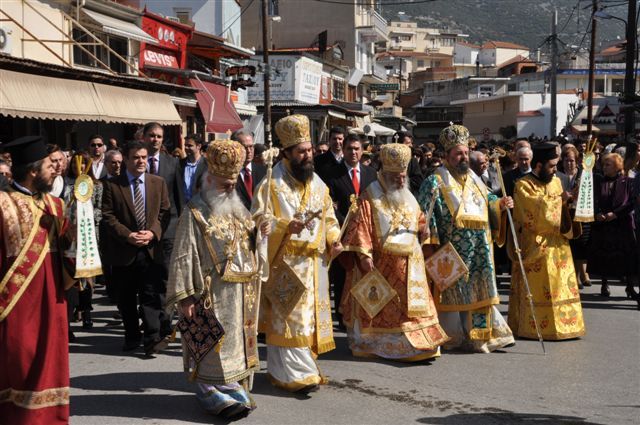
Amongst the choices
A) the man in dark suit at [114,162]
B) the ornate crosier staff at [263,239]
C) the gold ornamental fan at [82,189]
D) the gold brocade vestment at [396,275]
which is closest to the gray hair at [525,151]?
the gold brocade vestment at [396,275]

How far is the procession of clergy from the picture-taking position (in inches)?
249

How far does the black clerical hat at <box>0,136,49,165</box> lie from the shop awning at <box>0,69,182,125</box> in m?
9.18

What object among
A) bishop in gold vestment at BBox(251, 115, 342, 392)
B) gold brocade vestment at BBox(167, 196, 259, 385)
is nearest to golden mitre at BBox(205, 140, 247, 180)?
gold brocade vestment at BBox(167, 196, 259, 385)

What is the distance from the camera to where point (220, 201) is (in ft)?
20.9

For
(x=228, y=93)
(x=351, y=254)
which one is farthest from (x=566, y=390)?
(x=228, y=93)

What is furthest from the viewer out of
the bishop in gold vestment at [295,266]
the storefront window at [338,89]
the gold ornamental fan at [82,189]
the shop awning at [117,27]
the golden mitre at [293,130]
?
the storefront window at [338,89]

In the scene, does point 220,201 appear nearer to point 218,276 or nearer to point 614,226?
point 218,276

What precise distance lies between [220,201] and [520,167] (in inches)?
232

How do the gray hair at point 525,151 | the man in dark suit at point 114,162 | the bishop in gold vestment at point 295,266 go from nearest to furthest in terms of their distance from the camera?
the bishop in gold vestment at point 295,266 → the man in dark suit at point 114,162 → the gray hair at point 525,151

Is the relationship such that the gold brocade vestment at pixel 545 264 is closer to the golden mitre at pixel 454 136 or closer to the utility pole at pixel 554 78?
the golden mitre at pixel 454 136

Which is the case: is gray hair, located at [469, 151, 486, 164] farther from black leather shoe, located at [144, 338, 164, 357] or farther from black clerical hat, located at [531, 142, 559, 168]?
black leather shoe, located at [144, 338, 164, 357]

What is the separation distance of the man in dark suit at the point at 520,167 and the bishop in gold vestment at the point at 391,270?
6.73 ft

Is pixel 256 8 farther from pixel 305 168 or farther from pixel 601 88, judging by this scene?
pixel 305 168

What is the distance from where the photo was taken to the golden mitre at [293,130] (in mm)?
7309
